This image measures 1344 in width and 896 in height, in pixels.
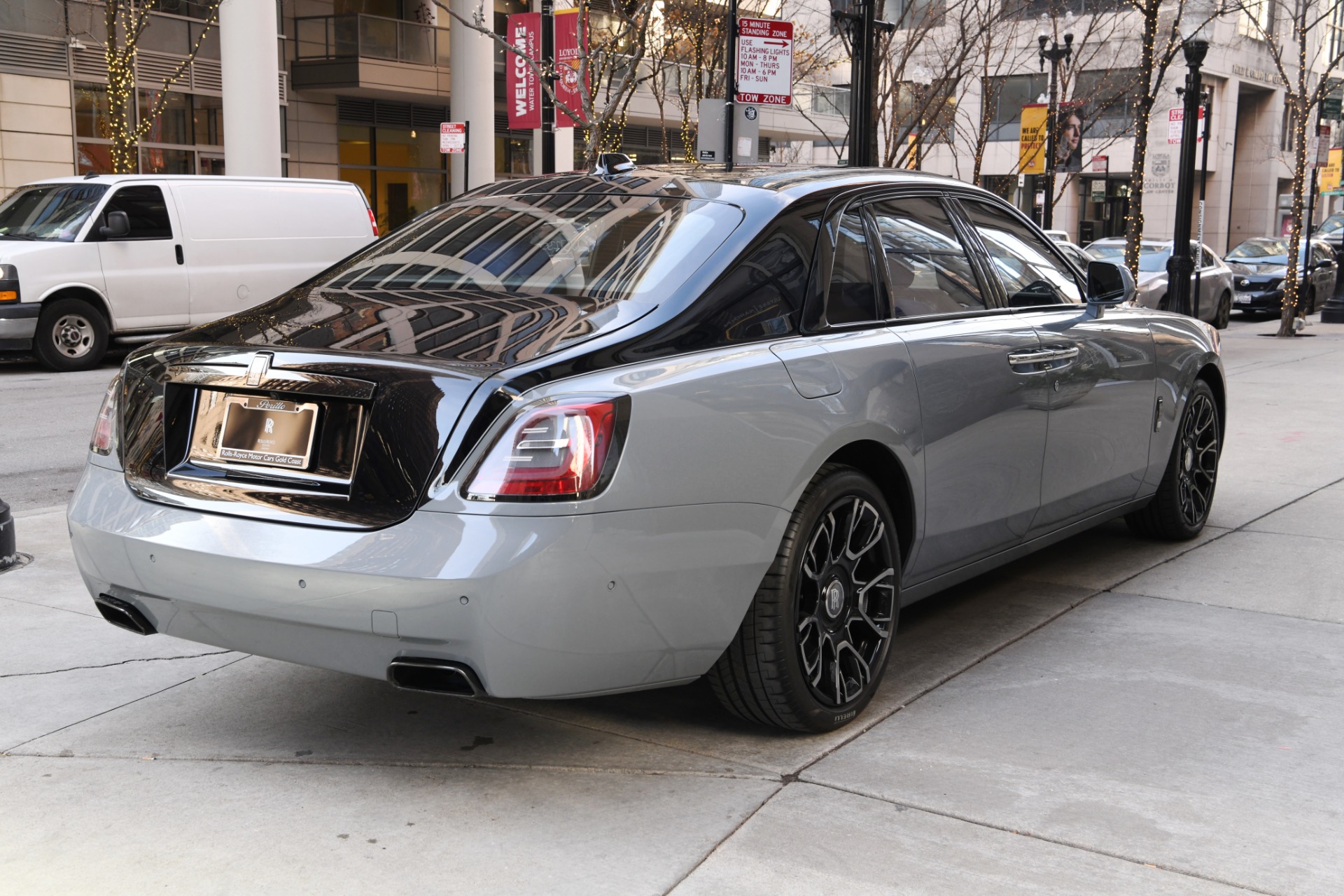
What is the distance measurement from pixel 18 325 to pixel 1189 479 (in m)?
12.5

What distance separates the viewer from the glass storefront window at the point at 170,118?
2609 cm

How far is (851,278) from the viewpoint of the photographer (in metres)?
4.30

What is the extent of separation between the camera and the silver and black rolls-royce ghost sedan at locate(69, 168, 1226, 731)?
3.22 m

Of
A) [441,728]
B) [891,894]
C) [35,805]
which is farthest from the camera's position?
[441,728]

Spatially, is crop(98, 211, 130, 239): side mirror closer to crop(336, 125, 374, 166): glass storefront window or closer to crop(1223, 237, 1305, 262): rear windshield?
crop(336, 125, 374, 166): glass storefront window

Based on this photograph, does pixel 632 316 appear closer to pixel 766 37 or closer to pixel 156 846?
pixel 156 846

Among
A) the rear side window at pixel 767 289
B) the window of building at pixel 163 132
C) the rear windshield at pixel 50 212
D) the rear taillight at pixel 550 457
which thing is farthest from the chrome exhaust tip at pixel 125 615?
the window of building at pixel 163 132

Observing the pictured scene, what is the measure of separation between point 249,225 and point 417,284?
12.9m

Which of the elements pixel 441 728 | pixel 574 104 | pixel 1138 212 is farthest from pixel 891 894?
pixel 1138 212

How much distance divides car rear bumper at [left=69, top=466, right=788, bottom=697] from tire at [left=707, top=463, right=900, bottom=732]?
0.37 feet

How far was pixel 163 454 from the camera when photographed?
3.63 meters

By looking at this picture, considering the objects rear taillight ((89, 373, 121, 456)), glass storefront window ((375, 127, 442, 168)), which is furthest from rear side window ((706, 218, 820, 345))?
glass storefront window ((375, 127, 442, 168))

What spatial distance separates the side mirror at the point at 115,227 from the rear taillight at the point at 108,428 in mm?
12171

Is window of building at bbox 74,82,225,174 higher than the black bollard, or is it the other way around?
window of building at bbox 74,82,225,174
